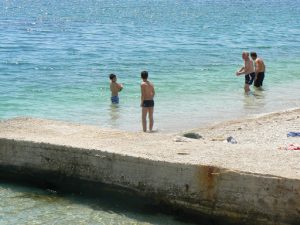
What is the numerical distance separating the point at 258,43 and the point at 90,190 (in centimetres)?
2922

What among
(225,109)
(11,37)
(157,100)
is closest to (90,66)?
(157,100)

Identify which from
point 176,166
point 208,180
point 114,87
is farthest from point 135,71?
point 208,180

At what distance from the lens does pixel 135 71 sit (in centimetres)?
2636

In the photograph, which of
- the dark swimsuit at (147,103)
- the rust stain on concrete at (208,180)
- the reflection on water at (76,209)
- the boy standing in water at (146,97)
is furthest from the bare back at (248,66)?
the rust stain on concrete at (208,180)

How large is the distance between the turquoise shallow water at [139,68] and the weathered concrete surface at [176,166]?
5.51 meters

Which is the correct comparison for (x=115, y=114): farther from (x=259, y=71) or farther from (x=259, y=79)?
(x=259, y=79)

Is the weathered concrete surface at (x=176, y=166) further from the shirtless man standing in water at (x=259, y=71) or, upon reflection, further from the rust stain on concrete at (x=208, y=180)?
the shirtless man standing in water at (x=259, y=71)

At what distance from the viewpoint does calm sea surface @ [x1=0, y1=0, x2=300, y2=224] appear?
58.7 feet

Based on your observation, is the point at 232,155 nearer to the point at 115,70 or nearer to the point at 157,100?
the point at 157,100

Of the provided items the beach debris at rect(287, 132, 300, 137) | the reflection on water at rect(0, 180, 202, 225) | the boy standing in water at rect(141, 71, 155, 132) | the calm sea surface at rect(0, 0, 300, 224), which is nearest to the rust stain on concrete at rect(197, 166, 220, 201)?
the reflection on water at rect(0, 180, 202, 225)

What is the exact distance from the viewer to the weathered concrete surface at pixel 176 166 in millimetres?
8719

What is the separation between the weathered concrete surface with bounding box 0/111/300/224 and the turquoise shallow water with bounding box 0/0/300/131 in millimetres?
5507

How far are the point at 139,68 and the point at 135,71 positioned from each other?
840 millimetres

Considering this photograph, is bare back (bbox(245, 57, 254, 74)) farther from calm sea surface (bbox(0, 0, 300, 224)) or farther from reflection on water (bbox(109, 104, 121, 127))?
reflection on water (bbox(109, 104, 121, 127))
